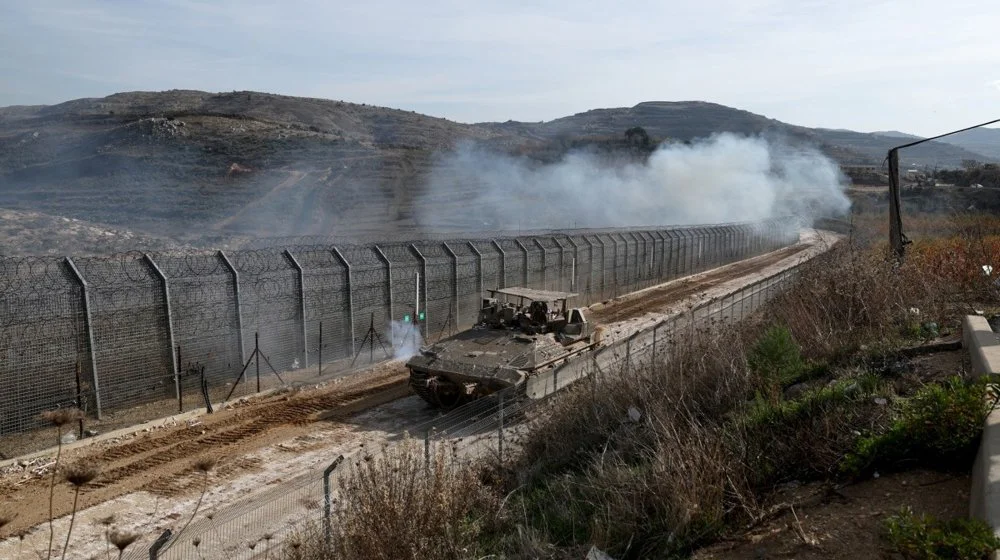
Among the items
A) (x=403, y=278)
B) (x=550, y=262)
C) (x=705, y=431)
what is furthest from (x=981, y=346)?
(x=550, y=262)

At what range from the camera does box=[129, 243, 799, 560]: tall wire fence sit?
7590mm

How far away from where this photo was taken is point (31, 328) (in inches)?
510

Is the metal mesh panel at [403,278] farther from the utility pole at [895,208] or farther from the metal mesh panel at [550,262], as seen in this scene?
the utility pole at [895,208]

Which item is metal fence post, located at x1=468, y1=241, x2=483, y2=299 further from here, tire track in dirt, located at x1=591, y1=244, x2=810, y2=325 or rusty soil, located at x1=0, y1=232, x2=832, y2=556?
rusty soil, located at x1=0, y1=232, x2=832, y2=556

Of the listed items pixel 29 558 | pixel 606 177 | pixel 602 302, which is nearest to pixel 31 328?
pixel 29 558

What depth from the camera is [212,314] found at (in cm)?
1597

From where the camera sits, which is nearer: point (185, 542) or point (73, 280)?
point (185, 542)

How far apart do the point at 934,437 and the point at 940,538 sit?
2050mm

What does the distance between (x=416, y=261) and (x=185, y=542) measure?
13.6 m

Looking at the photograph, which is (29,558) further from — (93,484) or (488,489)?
(488,489)

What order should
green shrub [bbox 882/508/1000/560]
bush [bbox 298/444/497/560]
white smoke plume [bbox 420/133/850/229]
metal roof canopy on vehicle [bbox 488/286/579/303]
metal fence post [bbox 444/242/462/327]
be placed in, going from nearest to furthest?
green shrub [bbox 882/508/1000/560] < bush [bbox 298/444/497/560] < metal roof canopy on vehicle [bbox 488/286/579/303] < metal fence post [bbox 444/242/462/327] < white smoke plume [bbox 420/133/850/229]

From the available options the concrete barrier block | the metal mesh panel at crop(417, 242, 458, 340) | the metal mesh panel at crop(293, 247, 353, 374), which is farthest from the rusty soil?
the concrete barrier block

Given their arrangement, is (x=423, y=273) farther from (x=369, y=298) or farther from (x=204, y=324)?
(x=204, y=324)

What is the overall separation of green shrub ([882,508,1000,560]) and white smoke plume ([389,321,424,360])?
51.4 feet
